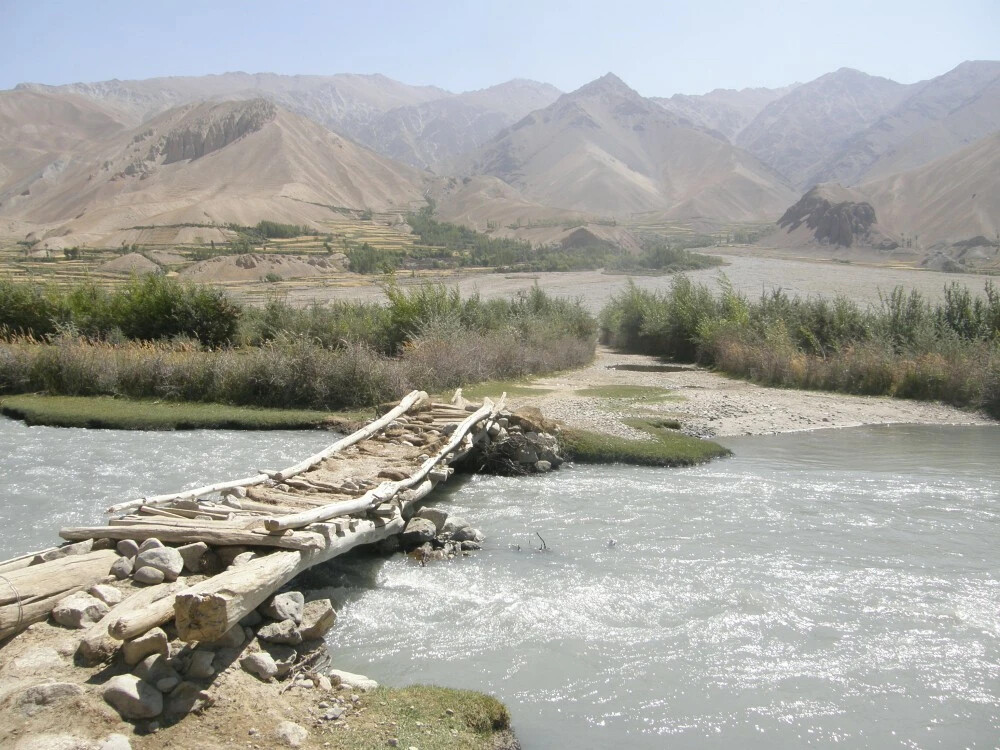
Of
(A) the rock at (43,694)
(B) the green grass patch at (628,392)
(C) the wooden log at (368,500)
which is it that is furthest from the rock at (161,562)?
(B) the green grass patch at (628,392)

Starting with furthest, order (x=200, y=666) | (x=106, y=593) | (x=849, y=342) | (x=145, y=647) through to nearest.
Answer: (x=849, y=342) → (x=106, y=593) → (x=200, y=666) → (x=145, y=647)

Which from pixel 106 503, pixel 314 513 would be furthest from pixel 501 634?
pixel 106 503

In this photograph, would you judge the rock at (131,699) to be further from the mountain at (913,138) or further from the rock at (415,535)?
the mountain at (913,138)

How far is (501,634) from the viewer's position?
7.38 m

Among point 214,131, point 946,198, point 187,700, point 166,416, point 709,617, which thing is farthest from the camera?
point 214,131

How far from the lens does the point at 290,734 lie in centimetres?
524

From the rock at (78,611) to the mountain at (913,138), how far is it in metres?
160

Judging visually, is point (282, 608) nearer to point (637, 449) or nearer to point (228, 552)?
point (228, 552)

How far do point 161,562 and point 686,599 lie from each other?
189 inches

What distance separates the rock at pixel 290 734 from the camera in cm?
519

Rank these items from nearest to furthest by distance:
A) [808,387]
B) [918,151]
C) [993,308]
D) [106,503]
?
[106,503] → [808,387] → [993,308] → [918,151]

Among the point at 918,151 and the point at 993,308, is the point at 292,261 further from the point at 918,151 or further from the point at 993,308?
the point at 918,151

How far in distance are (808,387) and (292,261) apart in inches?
1872

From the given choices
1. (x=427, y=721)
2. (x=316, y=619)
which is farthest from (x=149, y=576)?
(x=427, y=721)
